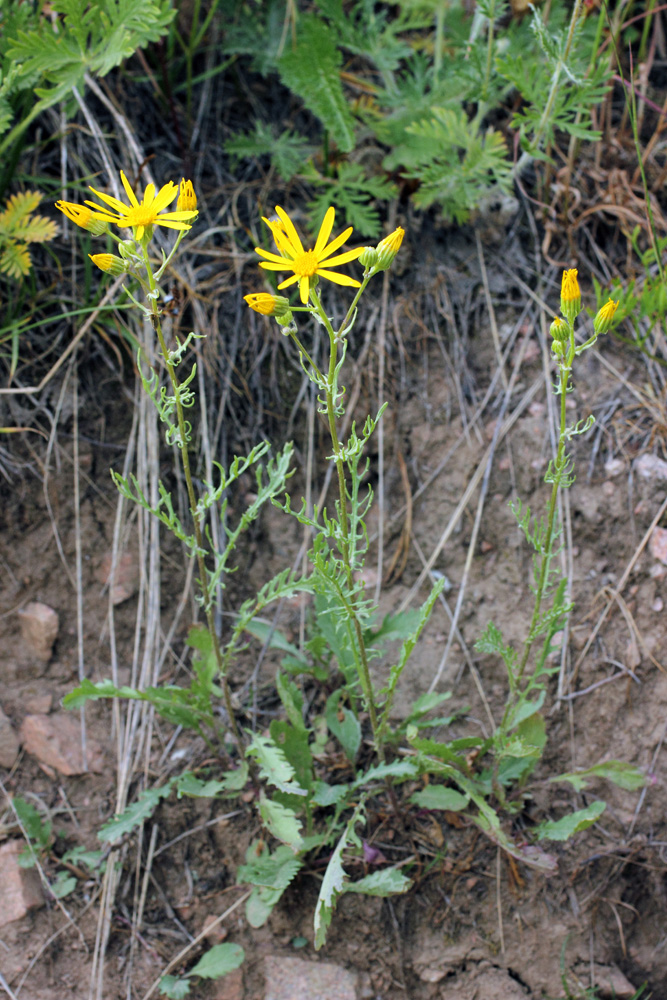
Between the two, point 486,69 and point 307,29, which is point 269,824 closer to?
point 486,69

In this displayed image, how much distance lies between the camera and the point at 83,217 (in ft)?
4.55

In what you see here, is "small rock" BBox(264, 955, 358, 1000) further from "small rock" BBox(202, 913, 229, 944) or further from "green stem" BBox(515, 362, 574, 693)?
"green stem" BBox(515, 362, 574, 693)

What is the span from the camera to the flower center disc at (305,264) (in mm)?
1356

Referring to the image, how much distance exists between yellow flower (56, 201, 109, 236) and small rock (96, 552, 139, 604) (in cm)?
128

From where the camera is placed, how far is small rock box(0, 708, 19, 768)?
7.36ft

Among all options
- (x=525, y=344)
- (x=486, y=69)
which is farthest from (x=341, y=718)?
(x=486, y=69)

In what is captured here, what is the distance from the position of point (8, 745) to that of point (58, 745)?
0.15m

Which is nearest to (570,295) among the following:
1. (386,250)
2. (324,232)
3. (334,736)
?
(386,250)

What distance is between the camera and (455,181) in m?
2.50

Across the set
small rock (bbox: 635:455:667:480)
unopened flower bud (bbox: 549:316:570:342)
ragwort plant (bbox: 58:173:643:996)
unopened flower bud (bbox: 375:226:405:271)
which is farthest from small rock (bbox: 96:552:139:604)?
small rock (bbox: 635:455:667:480)

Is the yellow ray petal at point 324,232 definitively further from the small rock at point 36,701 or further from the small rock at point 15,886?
the small rock at point 15,886

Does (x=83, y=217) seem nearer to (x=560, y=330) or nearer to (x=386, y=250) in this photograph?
(x=386, y=250)

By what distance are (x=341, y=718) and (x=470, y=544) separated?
715 millimetres

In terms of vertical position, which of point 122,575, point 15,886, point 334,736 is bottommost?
point 15,886
